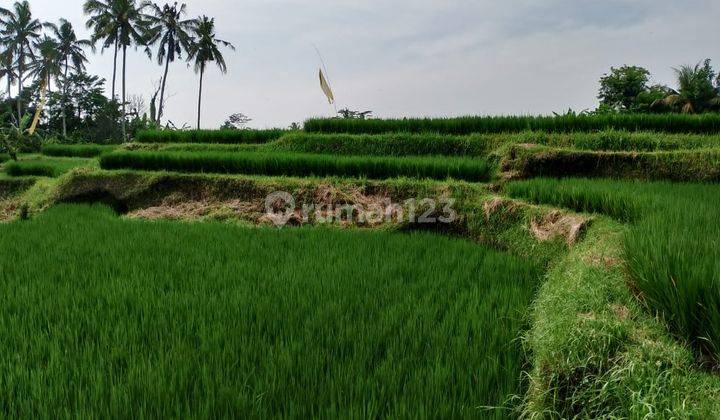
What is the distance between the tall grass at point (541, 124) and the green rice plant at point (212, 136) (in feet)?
6.32

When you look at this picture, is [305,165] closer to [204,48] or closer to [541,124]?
[541,124]

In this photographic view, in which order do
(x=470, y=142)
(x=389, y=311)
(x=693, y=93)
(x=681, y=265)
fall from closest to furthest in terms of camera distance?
(x=681, y=265)
(x=389, y=311)
(x=470, y=142)
(x=693, y=93)

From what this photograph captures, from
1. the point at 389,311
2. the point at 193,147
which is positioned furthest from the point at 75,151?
the point at 389,311

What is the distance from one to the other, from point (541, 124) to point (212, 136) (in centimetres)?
706

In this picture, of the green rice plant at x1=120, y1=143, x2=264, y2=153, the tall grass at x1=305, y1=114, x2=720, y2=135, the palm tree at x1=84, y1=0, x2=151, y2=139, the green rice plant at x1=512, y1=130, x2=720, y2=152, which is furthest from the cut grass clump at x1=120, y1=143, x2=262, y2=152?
the palm tree at x1=84, y1=0, x2=151, y2=139

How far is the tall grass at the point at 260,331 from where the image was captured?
1620mm

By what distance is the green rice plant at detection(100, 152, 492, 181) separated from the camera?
6301mm

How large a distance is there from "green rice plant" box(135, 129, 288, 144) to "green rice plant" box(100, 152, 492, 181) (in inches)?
97.3

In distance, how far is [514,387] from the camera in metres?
1.79

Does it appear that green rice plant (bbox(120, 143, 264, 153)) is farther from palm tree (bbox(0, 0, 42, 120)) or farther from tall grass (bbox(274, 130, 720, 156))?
palm tree (bbox(0, 0, 42, 120))

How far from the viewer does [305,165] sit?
6953 millimetres

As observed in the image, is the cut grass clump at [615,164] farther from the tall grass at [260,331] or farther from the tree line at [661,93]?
the tree line at [661,93]

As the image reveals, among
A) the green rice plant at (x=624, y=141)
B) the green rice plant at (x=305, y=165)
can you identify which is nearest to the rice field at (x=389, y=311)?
the green rice plant at (x=305, y=165)

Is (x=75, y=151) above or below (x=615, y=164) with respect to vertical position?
above
